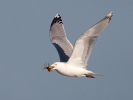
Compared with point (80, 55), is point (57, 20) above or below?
above

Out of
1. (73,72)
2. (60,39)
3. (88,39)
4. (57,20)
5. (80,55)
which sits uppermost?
(57,20)

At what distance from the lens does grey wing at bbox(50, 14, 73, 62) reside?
16044 millimetres

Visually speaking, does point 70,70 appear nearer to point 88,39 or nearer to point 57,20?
point 88,39

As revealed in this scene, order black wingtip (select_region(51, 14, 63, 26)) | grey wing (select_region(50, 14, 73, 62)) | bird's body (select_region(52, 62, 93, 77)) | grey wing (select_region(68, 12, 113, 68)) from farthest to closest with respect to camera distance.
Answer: black wingtip (select_region(51, 14, 63, 26)), grey wing (select_region(50, 14, 73, 62)), bird's body (select_region(52, 62, 93, 77)), grey wing (select_region(68, 12, 113, 68))

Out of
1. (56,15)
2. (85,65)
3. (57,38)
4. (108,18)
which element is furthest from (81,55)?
(56,15)

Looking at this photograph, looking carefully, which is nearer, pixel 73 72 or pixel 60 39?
pixel 73 72

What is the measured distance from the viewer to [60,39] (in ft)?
56.5

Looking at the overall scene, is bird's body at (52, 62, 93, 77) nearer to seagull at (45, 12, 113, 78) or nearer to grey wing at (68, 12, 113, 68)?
seagull at (45, 12, 113, 78)

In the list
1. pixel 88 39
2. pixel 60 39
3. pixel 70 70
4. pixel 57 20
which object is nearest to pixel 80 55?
pixel 70 70

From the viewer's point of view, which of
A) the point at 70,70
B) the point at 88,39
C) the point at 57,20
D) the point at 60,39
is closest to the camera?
the point at 88,39

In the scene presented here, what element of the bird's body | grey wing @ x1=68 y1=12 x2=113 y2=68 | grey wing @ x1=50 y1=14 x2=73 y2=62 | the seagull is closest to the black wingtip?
grey wing @ x1=50 y1=14 x2=73 y2=62

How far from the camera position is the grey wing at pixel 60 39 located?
632 inches

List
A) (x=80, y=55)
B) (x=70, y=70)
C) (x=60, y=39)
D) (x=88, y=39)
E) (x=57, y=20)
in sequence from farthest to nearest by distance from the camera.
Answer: (x=57, y=20), (x=60, y=39), (x=70, y=70), (x=80, y=55), (x=88, y=39)

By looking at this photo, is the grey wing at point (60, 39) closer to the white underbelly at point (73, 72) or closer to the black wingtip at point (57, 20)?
the black wingtip at point (57, 20)
